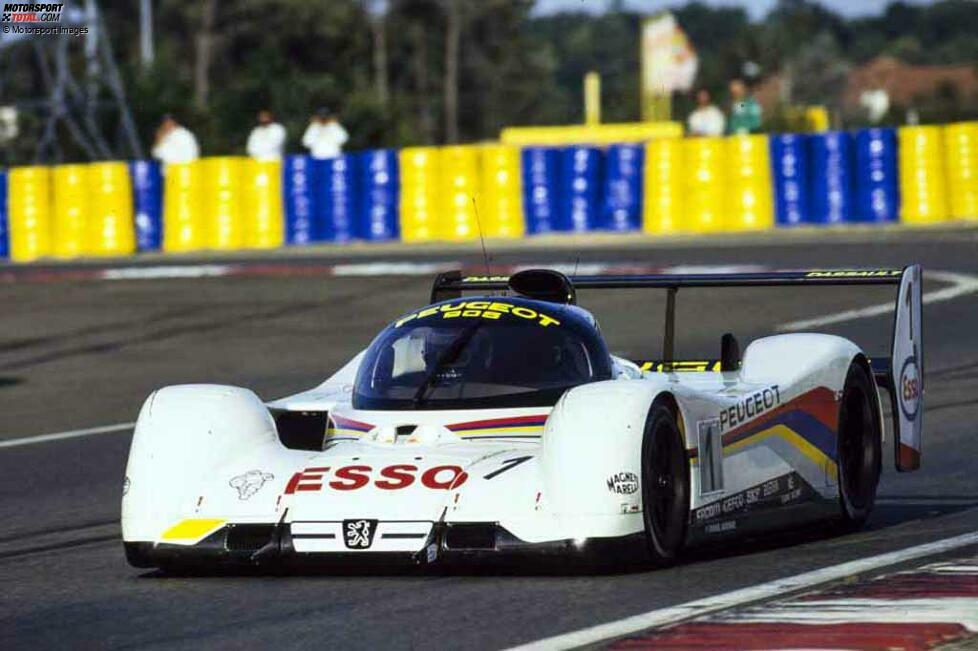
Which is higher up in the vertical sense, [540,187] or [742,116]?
[742,116]

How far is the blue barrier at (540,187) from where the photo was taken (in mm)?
28406

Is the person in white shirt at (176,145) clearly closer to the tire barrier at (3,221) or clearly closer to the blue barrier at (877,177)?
the tire barrier at (3,221)

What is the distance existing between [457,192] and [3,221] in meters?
6.02

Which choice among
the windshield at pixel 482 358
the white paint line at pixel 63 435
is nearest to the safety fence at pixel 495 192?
the white paint line at pixel 63 435

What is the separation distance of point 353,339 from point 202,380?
2.63 meters

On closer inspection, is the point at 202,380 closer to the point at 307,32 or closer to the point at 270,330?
the point at 270,330

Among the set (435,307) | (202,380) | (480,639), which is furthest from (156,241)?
(480,639)

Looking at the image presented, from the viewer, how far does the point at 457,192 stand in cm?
2872

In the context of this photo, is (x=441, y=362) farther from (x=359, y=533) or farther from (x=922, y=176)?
(x=922, y=176)

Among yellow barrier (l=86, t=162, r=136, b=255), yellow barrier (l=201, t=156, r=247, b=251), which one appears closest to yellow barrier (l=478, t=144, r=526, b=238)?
yellow barrier (l=201, t=156, r=247, b=251)

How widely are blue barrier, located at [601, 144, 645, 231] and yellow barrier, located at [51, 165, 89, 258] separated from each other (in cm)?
679

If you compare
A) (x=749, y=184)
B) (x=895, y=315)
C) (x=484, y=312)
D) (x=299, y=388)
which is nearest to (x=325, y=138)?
(x=749, y=184)

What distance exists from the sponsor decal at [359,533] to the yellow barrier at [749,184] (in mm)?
21062

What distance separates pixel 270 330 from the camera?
2059 centimetres
